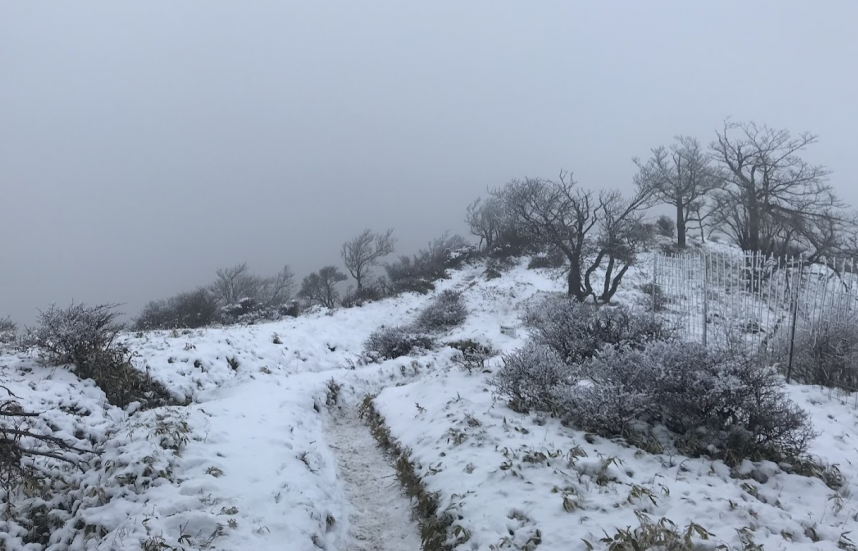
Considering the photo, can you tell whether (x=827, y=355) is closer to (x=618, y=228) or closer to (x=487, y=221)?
(x=618, y=228)

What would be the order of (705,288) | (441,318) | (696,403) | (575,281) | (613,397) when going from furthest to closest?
(575,281), (441,318), (705,288), (613,397), (696,403)

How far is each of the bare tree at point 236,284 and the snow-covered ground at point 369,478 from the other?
38.1m

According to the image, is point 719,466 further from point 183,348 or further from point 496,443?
point 183,348

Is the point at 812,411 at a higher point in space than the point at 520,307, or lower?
higher

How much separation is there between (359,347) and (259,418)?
815cm

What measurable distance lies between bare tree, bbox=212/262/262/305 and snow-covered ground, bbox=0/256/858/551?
38.1m

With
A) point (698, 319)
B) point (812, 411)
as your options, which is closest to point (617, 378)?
point (812, 411)

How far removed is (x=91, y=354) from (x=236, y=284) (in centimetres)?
4073

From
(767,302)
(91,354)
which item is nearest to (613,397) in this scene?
(767,302)

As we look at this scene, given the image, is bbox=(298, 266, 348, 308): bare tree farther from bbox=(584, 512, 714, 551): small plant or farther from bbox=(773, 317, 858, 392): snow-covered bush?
bbox=(584, 512, 714, 551): small plant

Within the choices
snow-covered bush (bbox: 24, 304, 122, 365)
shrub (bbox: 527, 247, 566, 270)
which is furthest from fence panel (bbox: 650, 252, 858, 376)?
shrub (bbox: 527, 247, 566, 270)

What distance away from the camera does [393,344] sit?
48.1ft

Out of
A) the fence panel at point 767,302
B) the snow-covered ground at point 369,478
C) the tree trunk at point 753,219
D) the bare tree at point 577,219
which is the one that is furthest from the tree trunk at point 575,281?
the snow-covered ground at point 369,478

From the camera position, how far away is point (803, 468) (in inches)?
184
